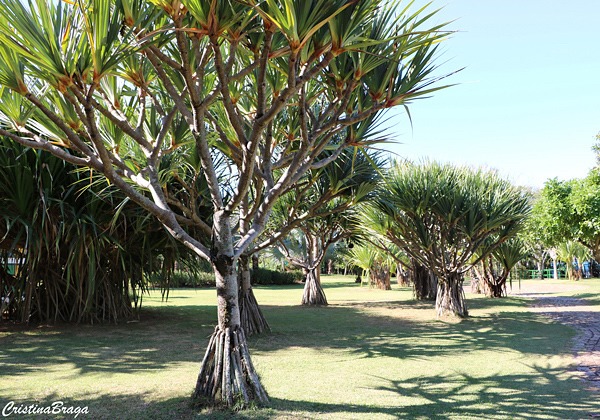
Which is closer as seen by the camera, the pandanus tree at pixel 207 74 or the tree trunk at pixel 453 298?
the pandanus tree at pixel 207 74

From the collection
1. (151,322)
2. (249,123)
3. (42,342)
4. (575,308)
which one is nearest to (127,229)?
(151,322)

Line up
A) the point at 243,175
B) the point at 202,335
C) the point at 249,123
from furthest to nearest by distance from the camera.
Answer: the point at 202,335 < the point at 249,123 < the point at 243,175

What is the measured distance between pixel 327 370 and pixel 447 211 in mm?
4497

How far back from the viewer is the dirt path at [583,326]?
170 inches

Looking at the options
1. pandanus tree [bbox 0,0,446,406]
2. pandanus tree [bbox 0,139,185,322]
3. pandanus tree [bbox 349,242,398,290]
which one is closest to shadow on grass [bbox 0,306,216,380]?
pandanus tree [bbox 0,139,185,322]

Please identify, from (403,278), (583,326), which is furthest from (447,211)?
(403,278)

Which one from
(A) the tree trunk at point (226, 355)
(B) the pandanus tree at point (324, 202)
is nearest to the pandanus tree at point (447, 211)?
(B) the pandanus tree at point (324, 202)

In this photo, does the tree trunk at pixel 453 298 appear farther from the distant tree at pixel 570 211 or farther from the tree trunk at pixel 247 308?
the tree trunk at pixel 247 308

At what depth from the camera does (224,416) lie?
2857mm

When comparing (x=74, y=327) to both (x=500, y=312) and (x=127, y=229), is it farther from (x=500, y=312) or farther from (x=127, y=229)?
(x=500, y=312)

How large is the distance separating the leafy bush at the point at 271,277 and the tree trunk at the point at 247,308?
51.6ft

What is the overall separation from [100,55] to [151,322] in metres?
6.17

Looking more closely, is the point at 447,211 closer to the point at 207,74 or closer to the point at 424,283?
the point at 207,74

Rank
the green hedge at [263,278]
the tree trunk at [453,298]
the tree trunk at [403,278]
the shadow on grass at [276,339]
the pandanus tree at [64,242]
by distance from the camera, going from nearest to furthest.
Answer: the shadow on grass at [276,339]
the pandanus tree at [64,242]
the tree trunk at [453,298]
the tree trunk at [403,278]
the green hedge at [263,278]
